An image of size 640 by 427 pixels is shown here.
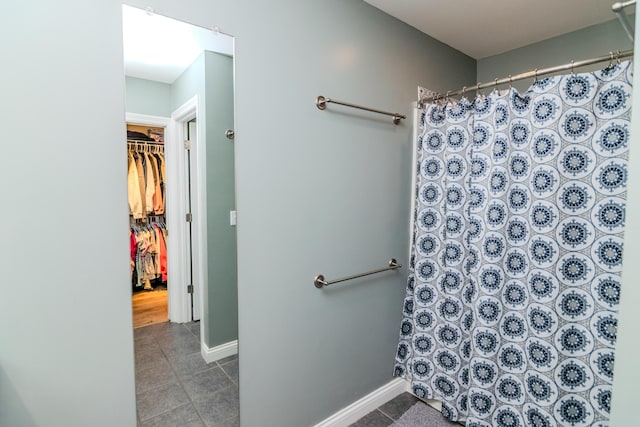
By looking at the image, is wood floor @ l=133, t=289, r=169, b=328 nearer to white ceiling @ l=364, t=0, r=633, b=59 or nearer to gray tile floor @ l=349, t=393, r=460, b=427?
gray tile floor @ l=349, t=393, r=460, b=427

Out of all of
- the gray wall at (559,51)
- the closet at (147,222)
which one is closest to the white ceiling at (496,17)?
the gray wall at (559,51)

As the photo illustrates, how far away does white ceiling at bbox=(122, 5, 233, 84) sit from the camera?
107 cm

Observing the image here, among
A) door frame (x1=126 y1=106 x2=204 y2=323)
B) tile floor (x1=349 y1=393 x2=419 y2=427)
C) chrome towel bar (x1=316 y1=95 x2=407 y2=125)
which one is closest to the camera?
door frame (x1=126 y1=106 x2=204 y2=323)

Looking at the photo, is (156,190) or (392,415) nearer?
(156,190)

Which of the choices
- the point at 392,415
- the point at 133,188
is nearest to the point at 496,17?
the point at 133,188

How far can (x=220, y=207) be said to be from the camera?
132 cm

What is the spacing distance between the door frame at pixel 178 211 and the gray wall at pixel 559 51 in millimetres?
2409

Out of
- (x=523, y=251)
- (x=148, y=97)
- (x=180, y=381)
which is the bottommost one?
(x=180, y=381)

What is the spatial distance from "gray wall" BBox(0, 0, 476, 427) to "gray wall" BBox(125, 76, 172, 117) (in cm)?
3

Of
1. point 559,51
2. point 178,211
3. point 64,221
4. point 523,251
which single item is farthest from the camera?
point 559,51

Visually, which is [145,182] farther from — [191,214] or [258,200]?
[258,200]

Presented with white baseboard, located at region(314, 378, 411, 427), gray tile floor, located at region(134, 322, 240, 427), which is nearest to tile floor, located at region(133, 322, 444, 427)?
gray tile floor, located at region(134, 322, 240, 427)

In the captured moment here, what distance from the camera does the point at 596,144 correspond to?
1.40 m

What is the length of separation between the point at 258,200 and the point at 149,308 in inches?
23.4
